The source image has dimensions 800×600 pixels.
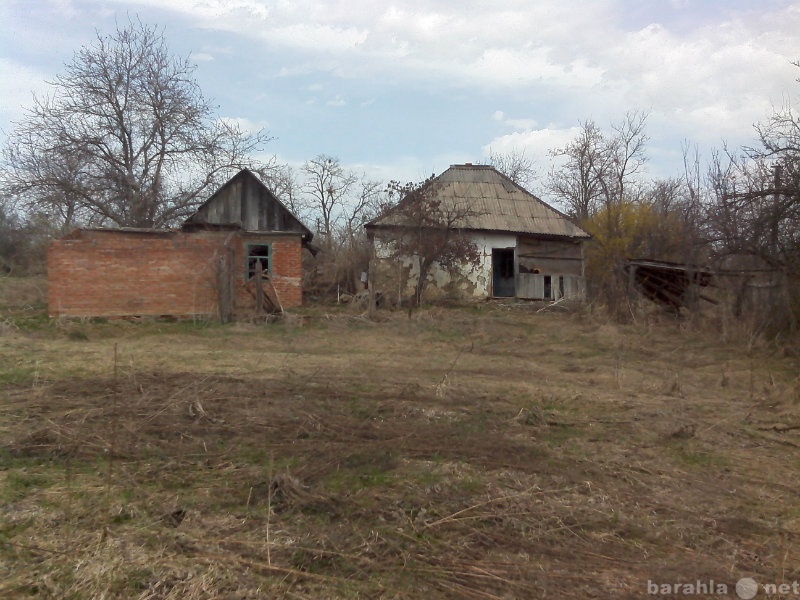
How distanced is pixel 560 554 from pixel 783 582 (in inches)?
45.5

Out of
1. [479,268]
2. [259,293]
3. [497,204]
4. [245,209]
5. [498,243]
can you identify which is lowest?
[259,293]

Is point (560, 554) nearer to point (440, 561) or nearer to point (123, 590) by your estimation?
point (440, 561)

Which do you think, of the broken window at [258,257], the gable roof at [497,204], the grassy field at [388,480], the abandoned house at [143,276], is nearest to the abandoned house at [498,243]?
the gable roof at [497,204]

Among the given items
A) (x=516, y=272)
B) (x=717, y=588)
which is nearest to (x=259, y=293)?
(x=516, y=272)

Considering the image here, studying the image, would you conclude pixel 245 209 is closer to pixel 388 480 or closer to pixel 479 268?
pixel 479 268

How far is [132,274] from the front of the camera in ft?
53.5

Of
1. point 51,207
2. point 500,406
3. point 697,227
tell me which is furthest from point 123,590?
point 51,207

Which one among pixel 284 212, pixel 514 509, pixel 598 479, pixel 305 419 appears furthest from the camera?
pixel 284 212

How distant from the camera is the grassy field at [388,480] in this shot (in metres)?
3.47

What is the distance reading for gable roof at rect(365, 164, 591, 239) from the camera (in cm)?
2383

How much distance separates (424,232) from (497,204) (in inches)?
216

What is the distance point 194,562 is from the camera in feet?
11.5

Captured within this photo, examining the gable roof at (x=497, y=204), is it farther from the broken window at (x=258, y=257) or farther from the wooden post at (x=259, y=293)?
the wooden post at (x=259, y=293)

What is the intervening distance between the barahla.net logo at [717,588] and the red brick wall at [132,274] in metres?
14.6
